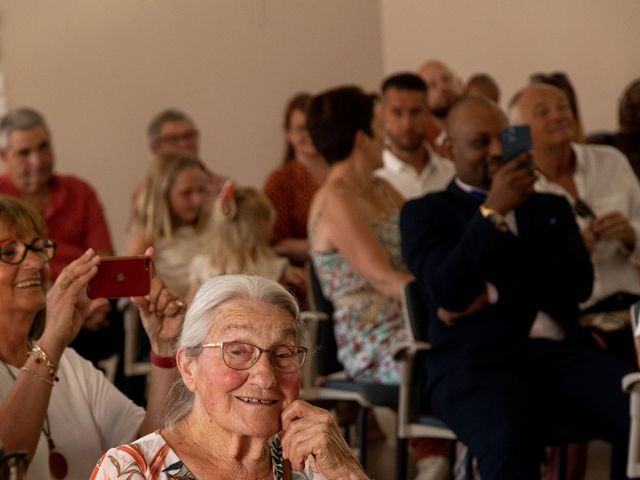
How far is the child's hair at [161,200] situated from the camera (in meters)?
5.30

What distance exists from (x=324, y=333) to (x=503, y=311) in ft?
2.95

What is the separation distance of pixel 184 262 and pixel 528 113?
5.40 ft

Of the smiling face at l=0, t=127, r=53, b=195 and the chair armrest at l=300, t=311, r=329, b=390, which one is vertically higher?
the smiling face at l=0, t=127, r=53, b=195

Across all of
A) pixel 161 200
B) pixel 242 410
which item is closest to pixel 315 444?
pixel 242 410

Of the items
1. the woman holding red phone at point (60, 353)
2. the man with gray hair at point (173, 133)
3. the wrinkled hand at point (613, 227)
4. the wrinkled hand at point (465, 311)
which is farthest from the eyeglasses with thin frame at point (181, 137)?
the woman holding red phone at point (60, 353)

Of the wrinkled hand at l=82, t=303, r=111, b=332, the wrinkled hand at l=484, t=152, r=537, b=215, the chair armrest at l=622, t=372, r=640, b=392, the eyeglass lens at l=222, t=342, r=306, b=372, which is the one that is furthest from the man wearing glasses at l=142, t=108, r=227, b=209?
the eyeglass lens at l=222, t=342, r=306, b=372

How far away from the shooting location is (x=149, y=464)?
2080 millimetres

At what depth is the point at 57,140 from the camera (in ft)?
23.4

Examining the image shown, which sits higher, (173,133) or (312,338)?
(173,133)

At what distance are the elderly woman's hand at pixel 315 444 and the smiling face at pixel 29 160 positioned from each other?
12.0 ft

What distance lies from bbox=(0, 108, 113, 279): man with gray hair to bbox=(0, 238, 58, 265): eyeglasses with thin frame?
2.61 m

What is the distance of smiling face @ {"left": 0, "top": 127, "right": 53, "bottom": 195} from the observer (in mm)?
5469

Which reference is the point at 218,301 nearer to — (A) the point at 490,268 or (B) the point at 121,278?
(B) the point at 121,278

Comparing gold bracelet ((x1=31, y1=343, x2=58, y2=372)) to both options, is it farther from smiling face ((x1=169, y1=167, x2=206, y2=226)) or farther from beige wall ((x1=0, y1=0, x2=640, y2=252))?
beige wall ((x1=0, y1=0, x2=640, y2=252))
